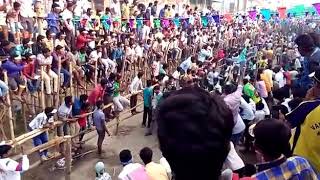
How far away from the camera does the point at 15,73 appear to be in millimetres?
9422

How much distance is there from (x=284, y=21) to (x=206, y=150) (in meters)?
36.0

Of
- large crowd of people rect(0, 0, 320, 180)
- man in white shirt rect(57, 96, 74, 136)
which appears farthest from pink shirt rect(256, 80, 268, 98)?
man in white shirt rect(57, 96, 74, 136)

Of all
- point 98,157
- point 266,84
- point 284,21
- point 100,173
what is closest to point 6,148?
point 100,173

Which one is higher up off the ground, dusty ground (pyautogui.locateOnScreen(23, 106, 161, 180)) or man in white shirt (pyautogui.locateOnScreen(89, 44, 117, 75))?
man in white shirt (pyautogui.locateOnScreen(89, 44, 117, 75))

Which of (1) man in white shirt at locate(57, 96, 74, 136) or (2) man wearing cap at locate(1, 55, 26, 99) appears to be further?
(2) man wearing cap at locate(1, 55, 26, 99)

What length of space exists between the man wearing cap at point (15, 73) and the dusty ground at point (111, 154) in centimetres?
212

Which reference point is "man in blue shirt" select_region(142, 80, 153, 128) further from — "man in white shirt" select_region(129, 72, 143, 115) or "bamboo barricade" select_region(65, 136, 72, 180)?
"bamboo barricade" select_region(65, 136, 72, 180)

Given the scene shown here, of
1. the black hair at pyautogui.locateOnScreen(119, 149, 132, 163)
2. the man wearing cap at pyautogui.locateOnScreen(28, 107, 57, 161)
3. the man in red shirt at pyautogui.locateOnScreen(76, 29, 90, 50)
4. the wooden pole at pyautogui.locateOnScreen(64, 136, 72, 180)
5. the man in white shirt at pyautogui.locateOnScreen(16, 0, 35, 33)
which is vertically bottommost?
the wooden pole at pyautogui.locateOnScreen(64, 136, 72, 180)

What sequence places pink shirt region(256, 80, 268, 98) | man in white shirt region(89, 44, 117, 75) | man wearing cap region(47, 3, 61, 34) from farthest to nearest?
man in white shirt region(89, 44, 117, 75) < man wearing cap region(47, 3, 61, 34) < pink shirt region(256, 80, 268, 98)

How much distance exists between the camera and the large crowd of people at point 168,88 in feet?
5.16

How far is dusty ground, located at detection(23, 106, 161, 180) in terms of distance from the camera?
8.66m

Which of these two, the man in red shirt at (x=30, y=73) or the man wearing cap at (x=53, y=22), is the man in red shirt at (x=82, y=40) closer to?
the man wearing cap at (x=53, y=22)

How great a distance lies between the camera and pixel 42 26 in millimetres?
12273

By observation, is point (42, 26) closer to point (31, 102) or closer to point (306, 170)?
point (31, 102)
